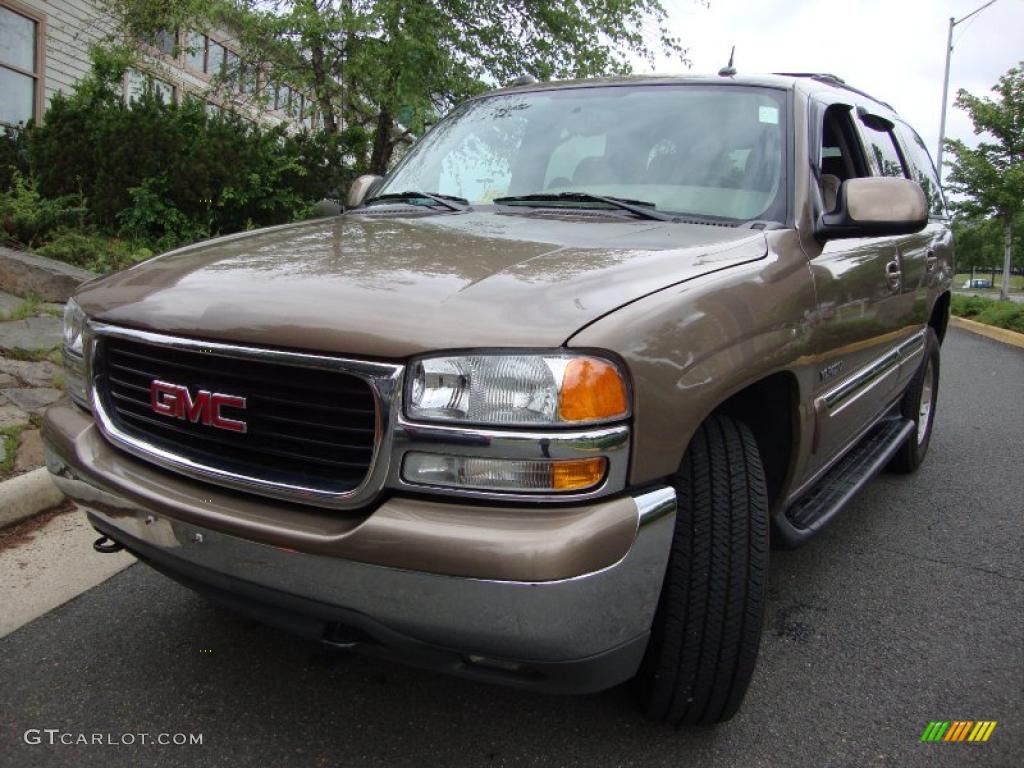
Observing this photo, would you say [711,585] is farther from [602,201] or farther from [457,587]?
[602,201]

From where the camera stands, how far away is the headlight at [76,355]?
86.2 inches

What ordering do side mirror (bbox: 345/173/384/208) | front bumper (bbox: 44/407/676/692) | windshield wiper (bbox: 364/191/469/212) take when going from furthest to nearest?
1. side mirror (bbox: 345/173/384/208)
2. windshield wiper (bbox: 364/191/469/212)
3. front bumper (bbox: 44/407/676/692)

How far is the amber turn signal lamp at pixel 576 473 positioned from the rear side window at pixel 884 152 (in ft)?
8.33

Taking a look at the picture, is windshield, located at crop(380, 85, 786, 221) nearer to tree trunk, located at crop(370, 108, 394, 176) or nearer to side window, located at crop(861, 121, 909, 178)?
side window, located at crop(861, 121, 909, 178)

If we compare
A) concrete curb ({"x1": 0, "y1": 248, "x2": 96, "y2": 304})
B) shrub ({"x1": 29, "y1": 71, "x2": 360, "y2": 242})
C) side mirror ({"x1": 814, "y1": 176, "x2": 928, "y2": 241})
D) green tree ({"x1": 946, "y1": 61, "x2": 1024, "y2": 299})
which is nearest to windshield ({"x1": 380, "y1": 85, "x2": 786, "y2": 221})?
side mirror ({"x1": 814, "y1": 176, "x2": 928, "y2": 241})

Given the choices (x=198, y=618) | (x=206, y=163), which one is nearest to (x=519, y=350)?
(x=198, y=618)

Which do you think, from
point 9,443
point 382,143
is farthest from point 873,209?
point 382,143

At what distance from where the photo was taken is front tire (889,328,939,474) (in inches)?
167

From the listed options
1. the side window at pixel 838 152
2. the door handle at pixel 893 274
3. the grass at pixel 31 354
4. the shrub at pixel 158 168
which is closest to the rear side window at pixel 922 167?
the side window at pixel 838 152

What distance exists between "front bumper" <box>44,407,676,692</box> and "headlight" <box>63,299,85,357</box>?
1.96ft

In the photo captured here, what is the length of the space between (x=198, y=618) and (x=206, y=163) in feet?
22.1

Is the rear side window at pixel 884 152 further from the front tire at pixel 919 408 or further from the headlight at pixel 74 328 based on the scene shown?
the headlight at pixel 74 328

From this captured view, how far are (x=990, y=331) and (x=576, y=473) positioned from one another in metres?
12.9

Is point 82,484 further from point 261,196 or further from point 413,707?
point 261,196
